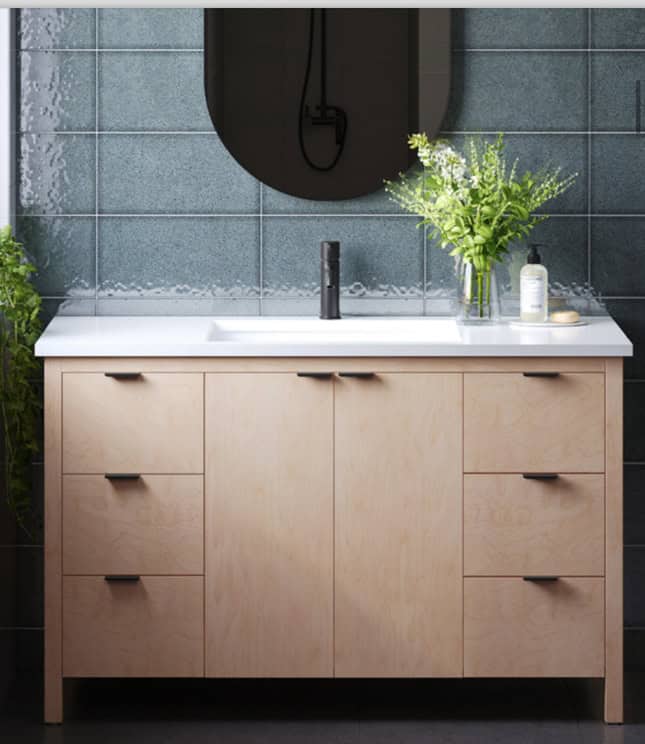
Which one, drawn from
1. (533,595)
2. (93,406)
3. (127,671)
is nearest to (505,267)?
(533,595)

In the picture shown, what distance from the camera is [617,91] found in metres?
3.39

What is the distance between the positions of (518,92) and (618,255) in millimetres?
498

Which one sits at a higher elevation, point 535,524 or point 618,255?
point 618,255

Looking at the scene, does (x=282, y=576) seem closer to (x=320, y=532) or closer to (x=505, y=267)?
(x=320, y=532)

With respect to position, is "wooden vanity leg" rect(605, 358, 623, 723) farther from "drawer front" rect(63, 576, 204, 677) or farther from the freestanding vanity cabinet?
"drawer front" rect(63, 576, 204, 677)

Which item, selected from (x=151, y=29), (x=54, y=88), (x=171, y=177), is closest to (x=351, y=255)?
(x=171, y=177)

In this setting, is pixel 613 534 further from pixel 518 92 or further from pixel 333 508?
pixel 518 92

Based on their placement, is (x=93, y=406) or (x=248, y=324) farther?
(x=248, y=324)

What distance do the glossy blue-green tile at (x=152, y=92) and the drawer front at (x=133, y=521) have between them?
971 mm

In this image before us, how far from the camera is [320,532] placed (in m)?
3.00

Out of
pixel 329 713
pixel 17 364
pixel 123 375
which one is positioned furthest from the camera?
pixel 17 364

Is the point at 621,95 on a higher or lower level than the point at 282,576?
higher

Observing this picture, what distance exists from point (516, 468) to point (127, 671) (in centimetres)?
101

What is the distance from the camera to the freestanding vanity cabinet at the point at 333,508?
9.71 ft
